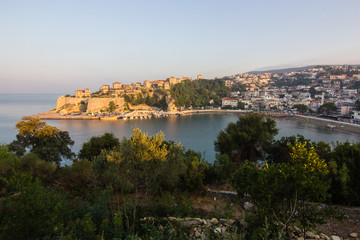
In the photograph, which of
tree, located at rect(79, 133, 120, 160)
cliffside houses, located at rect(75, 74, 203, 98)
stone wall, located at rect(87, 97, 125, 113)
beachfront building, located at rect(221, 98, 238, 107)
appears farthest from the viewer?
beachfront building, located at rect(221, 98, 238, 107)

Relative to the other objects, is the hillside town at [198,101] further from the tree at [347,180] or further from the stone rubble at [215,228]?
the stone rubble at [215,228]

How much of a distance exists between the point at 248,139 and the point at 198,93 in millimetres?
49394

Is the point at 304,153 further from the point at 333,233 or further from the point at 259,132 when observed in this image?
the point at 259,132

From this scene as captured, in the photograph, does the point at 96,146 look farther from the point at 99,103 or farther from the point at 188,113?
the point at 188,113

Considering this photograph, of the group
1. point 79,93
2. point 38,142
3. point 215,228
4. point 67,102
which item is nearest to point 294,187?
point 215,228

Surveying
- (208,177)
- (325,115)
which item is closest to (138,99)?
(325,115)

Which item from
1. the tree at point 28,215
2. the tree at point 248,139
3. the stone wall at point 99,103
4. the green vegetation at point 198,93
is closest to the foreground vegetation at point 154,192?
the tree at point 28,215

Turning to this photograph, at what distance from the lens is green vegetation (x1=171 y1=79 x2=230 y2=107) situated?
1999 inches

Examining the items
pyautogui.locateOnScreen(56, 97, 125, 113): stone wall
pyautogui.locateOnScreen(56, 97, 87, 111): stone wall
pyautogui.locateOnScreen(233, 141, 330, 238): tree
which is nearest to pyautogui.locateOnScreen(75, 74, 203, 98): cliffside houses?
pyautogui.locateOnScreen(56, 97, 87, 111): stone wall

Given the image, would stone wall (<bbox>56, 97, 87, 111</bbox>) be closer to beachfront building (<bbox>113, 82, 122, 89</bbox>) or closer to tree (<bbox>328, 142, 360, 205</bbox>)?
beachfront building (<bbox>113, 82, 122, 89</bbox>)

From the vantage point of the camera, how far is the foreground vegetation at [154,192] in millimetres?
2230

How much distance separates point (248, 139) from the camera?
8688 millimetres

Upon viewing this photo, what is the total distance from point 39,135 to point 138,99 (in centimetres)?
3897

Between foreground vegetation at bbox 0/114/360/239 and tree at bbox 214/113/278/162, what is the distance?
143cm
